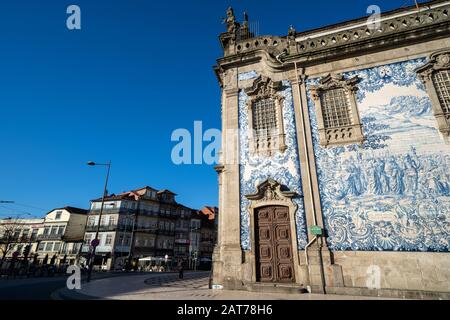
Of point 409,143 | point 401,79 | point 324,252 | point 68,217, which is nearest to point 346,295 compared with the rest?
point 324,252

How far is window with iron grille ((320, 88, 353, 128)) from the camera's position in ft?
35.0

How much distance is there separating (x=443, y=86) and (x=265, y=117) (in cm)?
710

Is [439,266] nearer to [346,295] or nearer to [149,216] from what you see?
[346,295]

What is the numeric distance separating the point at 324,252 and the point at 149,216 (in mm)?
37463

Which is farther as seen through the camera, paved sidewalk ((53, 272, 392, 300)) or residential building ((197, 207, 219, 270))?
residential building ((197, 207, 219, 270))

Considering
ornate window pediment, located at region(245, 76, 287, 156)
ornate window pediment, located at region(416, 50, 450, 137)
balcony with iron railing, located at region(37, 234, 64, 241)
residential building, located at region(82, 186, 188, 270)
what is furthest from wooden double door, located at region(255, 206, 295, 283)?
balcony with iron railing, located at region(37, 234, 64, 241)

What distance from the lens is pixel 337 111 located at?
10.9 meters

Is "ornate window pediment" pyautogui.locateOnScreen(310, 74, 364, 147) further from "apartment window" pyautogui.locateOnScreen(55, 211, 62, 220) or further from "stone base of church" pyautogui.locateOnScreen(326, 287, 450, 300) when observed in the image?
"apartment window" pyautogui.locateOnScreen(55, 211, 62, 220)

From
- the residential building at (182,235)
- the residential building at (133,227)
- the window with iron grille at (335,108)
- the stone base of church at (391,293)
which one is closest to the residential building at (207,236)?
the residential building at (182,235)

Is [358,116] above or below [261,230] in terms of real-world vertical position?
above

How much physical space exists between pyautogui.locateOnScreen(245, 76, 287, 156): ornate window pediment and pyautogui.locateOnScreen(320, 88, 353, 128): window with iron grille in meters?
1.89

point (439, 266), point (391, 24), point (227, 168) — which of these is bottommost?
point (439, 266)

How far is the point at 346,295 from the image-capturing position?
816cm

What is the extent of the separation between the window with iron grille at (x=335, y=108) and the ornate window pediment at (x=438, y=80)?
2936mm
